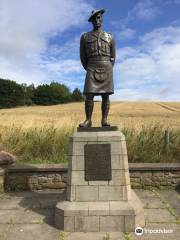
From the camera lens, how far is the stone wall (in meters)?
8.41

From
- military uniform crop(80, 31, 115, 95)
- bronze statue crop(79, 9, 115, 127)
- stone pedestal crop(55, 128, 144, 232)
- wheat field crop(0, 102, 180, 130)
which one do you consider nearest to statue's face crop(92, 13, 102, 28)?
bronze statue crop(79, 9, 115, 127)

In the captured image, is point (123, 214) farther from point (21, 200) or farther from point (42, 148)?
point (42, 148)

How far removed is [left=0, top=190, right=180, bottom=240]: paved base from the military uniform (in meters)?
2.13

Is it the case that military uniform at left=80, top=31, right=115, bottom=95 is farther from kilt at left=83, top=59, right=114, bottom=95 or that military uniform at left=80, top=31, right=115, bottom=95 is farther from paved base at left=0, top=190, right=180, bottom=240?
paved base at left=0, top=190, right=180, bottom=240

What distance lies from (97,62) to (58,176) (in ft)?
10.5

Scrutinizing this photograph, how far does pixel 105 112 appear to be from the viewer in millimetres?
6703

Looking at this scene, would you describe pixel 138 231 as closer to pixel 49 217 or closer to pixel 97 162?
pixel 97 162

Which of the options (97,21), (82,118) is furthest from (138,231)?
(82,118)

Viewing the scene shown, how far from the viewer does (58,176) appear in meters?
8.48

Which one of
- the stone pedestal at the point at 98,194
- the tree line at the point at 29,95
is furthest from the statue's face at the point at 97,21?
the tree line at the point at 29,95

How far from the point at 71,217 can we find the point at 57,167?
8.83 ft

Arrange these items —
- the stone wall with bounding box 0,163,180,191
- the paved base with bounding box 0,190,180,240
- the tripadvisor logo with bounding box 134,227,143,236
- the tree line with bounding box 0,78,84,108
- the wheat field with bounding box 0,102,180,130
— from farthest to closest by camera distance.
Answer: the tree line with bounding box 0,78,84,108 < the wheat field with bounding box 0,102,180,130 < the stone wall with bounding box 0,163,180,191 < the tripadvisor logo with bounding box 134,227,143,236 < the paved base with bounding box 0,190,180,240

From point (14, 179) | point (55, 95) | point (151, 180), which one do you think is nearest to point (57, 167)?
point (14, 179)

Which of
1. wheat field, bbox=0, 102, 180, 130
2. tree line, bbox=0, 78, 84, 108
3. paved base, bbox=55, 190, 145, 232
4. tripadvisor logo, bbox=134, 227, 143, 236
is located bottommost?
tripadvisor logo, bbox=134, 227, 143, 236
